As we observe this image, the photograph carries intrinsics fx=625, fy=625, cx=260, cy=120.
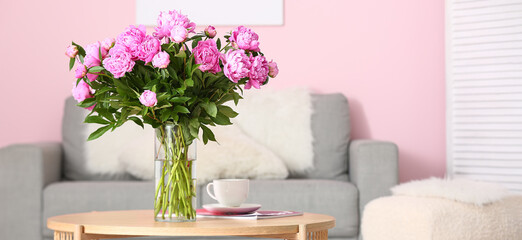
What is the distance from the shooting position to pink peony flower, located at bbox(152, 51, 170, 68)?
1475 mm

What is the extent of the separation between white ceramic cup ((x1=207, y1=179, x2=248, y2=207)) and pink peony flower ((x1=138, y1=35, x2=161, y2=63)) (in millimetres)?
439

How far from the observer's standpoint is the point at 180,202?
1.58 meters

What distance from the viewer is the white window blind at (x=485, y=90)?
340cm

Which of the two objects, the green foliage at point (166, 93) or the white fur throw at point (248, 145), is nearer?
the green foliage at point (166, 93)

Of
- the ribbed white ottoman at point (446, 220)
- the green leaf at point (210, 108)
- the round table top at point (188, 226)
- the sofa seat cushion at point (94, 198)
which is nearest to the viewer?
the round table top at point (188, 226)

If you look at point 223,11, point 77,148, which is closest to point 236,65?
point 77,148

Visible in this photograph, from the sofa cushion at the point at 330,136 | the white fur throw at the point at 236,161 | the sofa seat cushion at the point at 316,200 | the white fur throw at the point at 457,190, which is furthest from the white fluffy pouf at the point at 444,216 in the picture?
the sofa cushion at the point at 330,136

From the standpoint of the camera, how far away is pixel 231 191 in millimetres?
1760

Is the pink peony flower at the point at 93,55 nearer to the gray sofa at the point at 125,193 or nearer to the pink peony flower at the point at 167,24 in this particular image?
the pink peony flower at the point at 167,24

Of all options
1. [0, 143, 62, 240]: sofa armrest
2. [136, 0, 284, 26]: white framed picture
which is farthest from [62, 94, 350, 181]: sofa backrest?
[136, 0, 284, 26]: white framed picture

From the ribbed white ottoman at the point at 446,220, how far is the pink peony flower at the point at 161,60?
1267 mm

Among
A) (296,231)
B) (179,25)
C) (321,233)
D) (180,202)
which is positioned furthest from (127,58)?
(321,233)

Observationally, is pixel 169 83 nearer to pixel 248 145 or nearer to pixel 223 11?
pixel 248 145

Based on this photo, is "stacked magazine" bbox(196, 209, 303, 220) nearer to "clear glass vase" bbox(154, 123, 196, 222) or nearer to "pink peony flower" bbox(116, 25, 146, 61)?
"clear glass vase" bbox(154, 123, 196, 222)
